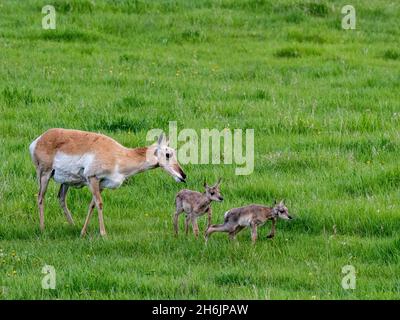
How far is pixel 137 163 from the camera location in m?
13.4

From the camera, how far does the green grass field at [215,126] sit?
37.9 feet

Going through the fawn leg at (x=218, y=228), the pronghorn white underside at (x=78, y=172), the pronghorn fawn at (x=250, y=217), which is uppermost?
the pronghorn white underside at (x=78, y=172)

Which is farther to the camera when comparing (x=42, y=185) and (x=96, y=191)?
(x=42, y=185)

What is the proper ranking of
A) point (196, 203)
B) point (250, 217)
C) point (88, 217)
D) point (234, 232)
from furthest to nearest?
point (88, 217) → point (196, 203) → point (234, 232) → point (250, 217)

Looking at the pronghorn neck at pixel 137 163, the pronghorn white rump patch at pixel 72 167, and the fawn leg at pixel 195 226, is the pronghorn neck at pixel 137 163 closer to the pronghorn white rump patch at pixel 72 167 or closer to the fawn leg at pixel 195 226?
the pronghorn white rump patch at pixel 72 167

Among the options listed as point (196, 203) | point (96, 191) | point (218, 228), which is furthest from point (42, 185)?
point (218, 228)

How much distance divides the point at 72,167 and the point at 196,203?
175 cm

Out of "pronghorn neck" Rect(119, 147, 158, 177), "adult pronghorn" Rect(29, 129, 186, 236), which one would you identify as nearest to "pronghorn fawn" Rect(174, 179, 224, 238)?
"adult pronghorn" Rect(29, 129, 186, 236)

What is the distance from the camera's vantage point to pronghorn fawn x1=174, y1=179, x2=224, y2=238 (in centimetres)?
1295

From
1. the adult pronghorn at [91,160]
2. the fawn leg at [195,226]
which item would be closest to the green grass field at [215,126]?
the fawn leg at [195,226]

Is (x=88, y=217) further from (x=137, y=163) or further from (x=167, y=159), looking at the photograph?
(x=167, y=159)

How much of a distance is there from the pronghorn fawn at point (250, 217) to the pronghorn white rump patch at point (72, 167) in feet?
6.21
